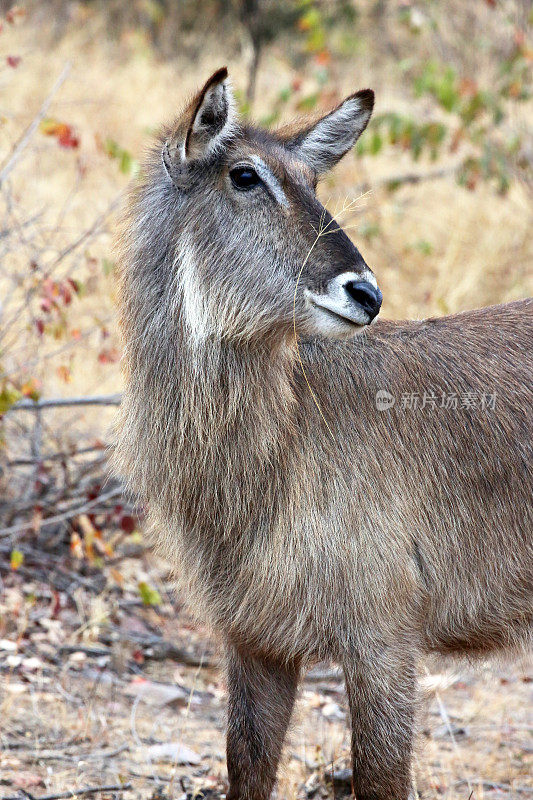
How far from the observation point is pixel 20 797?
11.0 feet

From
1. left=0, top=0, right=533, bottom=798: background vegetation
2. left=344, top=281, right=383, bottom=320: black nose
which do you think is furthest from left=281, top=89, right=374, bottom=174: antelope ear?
left=344, top=281, right=383, bottom=320: black nose

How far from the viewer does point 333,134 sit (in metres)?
3.42

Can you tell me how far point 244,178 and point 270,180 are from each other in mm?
85

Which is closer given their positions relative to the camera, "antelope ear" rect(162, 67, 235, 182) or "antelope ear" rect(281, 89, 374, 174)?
"antelope ear" rect(162, 67, 235, 182)

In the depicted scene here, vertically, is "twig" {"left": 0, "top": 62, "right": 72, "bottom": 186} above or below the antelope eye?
above

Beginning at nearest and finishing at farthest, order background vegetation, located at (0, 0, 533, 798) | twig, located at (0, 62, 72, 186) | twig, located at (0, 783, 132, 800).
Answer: twig, located at (0, 783, 132, 800) → background vegetation, located at (0, 0, 533, 798) → twig, located at (0, 62, 72, 186)

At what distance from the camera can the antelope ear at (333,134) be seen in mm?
3369

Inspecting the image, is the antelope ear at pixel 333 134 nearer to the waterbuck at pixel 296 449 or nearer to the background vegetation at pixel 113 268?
the waterbuck at pixel 296 449

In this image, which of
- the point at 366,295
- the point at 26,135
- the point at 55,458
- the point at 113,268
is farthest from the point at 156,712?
the point at 26,135

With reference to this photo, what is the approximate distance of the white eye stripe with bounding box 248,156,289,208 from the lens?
2.97m

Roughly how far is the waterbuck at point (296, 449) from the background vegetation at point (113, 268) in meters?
0.49

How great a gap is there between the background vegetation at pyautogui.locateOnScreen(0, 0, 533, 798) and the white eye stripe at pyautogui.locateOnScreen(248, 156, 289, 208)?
49 cm

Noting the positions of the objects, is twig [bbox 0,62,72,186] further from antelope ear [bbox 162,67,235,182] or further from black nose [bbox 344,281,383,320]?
black nose [bbox 344,281,383,320]

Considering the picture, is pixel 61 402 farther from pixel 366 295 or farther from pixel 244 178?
pixel 366 295
